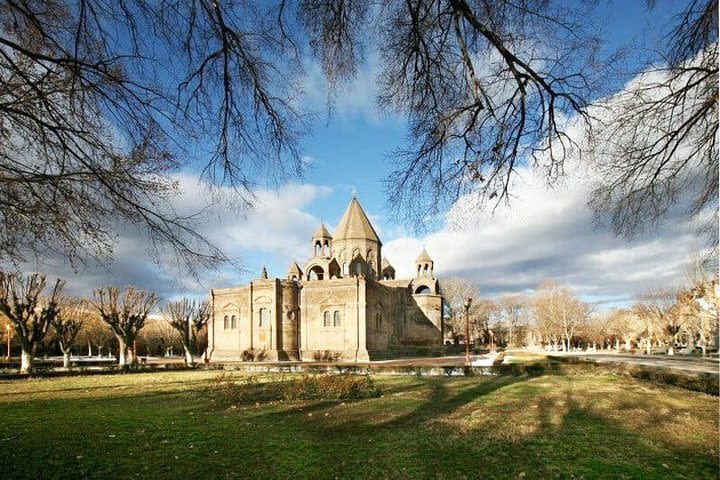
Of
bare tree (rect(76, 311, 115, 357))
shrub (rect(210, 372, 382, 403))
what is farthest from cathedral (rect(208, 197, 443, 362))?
bare tree (rect(76, 311, 115, 357))

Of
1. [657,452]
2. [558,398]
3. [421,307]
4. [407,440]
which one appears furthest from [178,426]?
[421,307]

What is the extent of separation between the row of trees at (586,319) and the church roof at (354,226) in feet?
66.1

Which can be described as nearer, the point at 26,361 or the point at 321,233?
the point at 26,361

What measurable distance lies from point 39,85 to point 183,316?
42688 millimetres

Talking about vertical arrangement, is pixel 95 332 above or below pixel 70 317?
below

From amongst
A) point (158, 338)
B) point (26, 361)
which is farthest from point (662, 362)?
point (158, 338)

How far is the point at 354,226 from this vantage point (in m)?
56.8

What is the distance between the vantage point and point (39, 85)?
4738mm

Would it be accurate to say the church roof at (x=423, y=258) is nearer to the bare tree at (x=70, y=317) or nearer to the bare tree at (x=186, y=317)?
the bare tree at (x=186, y=317)

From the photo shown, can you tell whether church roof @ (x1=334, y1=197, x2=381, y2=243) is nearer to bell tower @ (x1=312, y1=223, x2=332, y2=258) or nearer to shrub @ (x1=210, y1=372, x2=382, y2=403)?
bell tower @ (x1=312, y1=223, x2=332, y2=258)

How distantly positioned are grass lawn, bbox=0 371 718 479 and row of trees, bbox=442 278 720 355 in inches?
Result: 1155

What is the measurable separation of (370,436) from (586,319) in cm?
8429

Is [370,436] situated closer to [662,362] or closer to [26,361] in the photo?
[26,361]

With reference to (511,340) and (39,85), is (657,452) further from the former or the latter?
(511,340)
